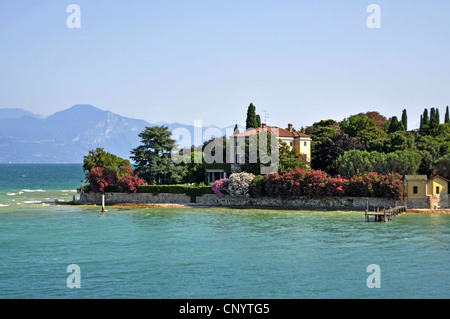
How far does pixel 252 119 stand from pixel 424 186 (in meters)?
32.7

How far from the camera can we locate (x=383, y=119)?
13238 cm

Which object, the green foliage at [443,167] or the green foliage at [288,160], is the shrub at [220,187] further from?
the green foliage at [443,167]

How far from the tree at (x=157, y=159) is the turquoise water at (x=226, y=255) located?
15868mm

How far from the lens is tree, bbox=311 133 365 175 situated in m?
79.2

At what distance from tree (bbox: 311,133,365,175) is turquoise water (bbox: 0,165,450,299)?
16349 mm

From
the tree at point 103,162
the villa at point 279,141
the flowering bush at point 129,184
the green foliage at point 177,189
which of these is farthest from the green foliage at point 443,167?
the tree at point 103,162

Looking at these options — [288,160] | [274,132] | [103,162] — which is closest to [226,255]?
[288,160]

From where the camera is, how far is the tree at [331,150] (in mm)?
79250

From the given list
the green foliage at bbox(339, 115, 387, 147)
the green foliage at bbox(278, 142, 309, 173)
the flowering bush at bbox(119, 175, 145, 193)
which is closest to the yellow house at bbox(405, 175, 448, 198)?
the green foliage at bbox(278, 142, 309, 173)

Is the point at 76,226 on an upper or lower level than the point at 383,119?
lower

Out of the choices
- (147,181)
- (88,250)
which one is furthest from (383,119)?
(88,250)

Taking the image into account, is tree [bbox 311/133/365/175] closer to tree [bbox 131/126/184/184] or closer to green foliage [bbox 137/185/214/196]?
green foliage [bbox 137/185/214/196]
